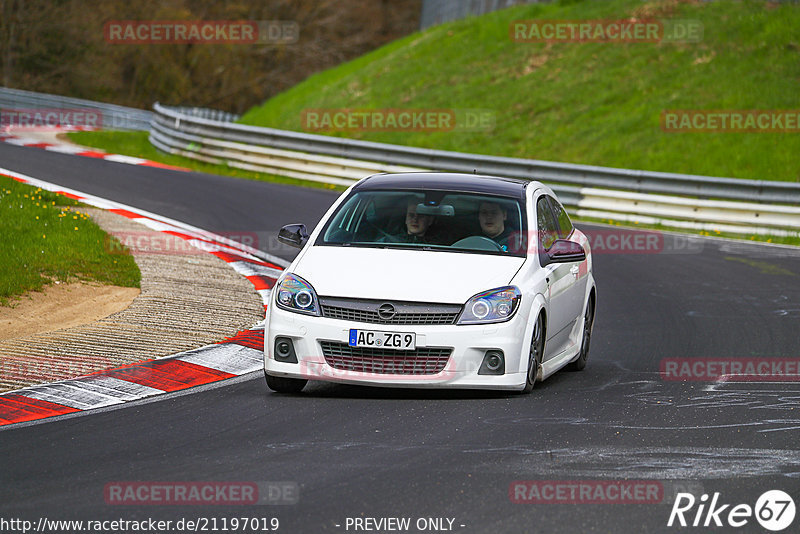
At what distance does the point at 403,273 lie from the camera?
26.9ft

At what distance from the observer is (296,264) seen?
28.1ft

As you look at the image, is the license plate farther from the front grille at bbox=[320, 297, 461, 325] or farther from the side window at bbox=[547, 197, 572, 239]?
the side window at bbox=[547, 197, 572, 239]

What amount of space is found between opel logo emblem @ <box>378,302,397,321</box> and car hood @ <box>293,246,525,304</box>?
62mm

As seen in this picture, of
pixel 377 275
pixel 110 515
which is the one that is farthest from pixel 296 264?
pixel 110 515

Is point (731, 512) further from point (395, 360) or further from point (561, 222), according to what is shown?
point (561, 222)

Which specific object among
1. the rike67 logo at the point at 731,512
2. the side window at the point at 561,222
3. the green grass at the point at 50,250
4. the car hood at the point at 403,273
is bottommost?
the rike67 logo at the point at 731,512

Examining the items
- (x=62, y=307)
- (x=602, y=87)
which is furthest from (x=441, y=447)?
(x=602, y=87)

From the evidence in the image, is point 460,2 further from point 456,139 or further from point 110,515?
point 110,515

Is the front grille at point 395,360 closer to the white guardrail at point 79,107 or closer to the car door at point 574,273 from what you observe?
the car door at point 574,273

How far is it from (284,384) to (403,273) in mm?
1099

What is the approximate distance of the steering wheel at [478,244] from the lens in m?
8.88

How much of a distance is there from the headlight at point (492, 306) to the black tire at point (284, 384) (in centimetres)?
121

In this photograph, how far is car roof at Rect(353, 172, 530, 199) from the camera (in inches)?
367

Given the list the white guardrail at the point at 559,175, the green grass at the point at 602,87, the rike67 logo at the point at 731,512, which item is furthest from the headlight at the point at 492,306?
the green grass at the point at 602,87
